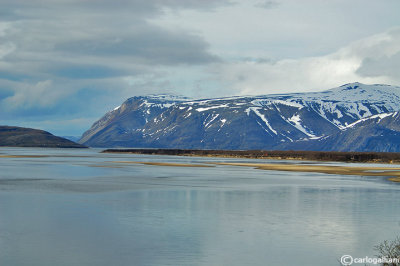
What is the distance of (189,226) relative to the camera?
3866cm

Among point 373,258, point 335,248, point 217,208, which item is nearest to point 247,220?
point 217,208

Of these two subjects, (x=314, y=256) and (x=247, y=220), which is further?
(x=247, y=220)

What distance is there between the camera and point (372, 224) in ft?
133

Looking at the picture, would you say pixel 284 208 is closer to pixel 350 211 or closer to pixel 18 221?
pixel 350 211

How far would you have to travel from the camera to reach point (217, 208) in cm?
4828

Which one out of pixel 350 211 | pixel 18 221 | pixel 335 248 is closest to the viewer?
pixel 335 248

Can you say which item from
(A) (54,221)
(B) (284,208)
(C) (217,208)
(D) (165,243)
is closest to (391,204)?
(B) (284,208)

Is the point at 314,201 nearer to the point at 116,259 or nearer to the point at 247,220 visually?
the point at 247,220

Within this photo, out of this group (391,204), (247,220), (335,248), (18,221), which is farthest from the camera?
(391,204)

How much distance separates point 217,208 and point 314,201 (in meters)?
12.1

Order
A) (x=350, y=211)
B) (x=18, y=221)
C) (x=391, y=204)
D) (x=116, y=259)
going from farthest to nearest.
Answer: (x=391, y=204) → (x=350, y=211) → (x=18, y=221) → (x=116, y=259)

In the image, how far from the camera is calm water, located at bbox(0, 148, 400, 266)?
97.5 ft

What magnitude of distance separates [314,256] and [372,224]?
12138mm

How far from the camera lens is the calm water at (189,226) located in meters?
29.7
